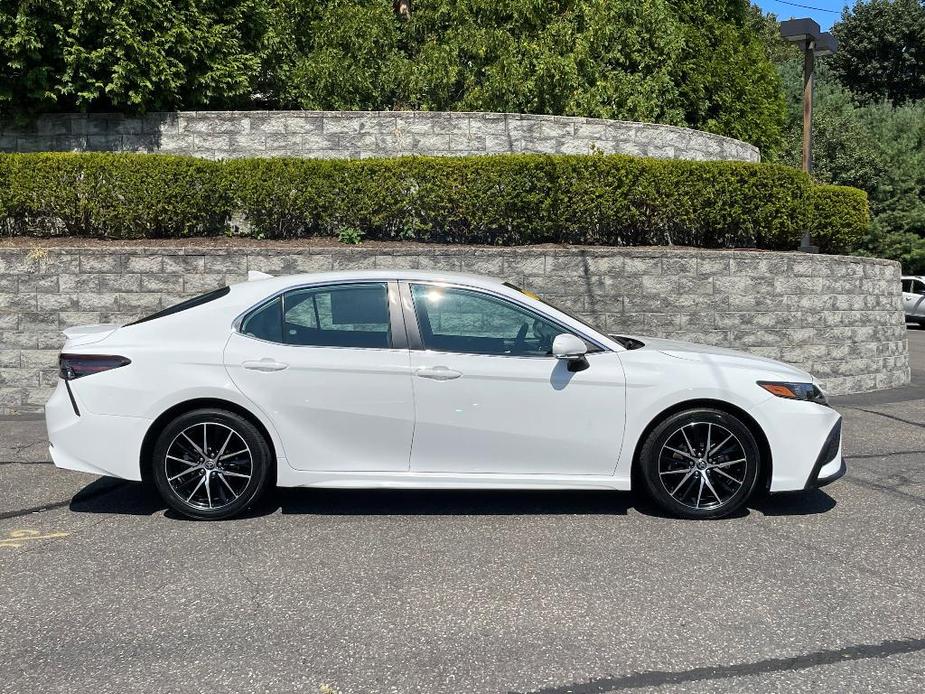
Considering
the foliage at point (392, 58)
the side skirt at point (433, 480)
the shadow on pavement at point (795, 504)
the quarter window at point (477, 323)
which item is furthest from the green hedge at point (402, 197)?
the side skirt at point (433, 480)

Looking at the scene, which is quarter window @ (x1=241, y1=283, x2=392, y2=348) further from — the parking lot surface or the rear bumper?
the parking lot surface

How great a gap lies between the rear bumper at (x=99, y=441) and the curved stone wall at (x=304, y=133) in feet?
21.9

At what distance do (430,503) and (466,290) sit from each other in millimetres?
1425

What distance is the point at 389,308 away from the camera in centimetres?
524

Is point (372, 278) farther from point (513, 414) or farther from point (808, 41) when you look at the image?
point (808, 41)

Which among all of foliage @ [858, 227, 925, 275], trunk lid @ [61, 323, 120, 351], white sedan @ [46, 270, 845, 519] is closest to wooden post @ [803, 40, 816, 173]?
white sedan @ [46, 270, 845, 519]

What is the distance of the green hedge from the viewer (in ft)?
31.5

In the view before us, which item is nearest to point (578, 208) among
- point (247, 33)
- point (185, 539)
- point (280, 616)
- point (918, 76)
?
point (247, 33)

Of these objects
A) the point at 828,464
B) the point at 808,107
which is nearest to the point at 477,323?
the point at 828,464

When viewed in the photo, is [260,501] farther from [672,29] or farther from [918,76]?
[918,76]

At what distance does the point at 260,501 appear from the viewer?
556 cm

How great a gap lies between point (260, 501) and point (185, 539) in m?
0.77

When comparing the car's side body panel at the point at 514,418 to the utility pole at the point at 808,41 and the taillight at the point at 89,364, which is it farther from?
the utility pole at the point at 808,41

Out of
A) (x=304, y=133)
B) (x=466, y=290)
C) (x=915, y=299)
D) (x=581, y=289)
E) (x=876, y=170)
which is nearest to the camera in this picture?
(x=466, y=290)
